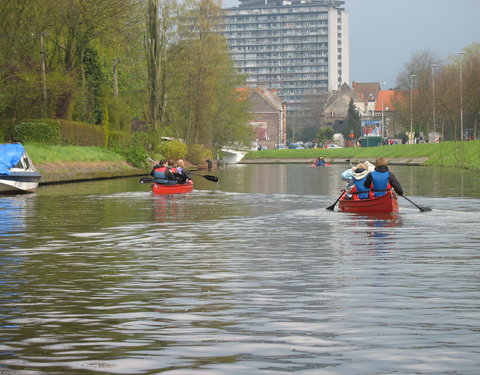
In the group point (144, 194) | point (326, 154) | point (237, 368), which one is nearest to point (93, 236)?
point (237, 368)

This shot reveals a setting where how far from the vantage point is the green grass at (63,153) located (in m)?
52.7

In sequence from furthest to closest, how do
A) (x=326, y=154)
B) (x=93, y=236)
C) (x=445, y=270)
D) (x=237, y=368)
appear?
(x=326, y=154)
(x=93, y=236)
(x=445, y=270)
(x=237, y=368)

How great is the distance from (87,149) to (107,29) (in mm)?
8308

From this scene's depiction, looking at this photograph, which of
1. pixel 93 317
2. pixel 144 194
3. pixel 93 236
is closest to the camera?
pixel 93 317

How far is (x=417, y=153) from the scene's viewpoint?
→ 10625 cm

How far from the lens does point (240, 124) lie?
11044 cm

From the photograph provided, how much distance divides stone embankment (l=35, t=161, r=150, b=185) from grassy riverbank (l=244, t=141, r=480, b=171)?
25064mm

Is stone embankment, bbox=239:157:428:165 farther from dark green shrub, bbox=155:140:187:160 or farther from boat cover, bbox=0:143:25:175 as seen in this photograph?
boat cover, bbox=0:143:25:175

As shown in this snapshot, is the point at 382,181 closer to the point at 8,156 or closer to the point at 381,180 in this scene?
the point at 381,180

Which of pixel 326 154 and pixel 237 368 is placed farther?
pixel 326 154

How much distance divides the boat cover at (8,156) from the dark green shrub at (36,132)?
17.7m

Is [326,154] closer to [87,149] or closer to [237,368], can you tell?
[87,149]

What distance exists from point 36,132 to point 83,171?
3.88 m

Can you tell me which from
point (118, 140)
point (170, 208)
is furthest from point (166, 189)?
point (118, 140)
